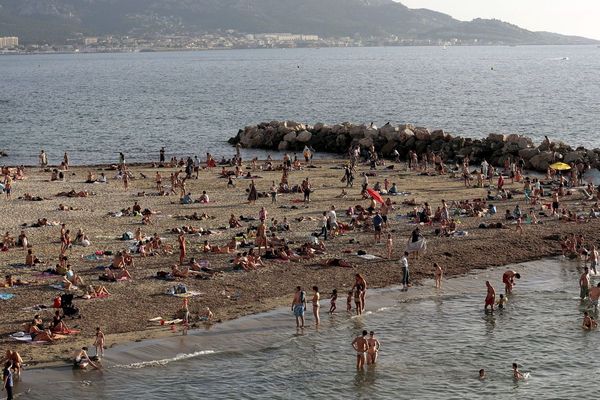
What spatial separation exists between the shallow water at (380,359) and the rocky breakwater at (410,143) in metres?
30.6

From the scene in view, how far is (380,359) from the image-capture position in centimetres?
2462

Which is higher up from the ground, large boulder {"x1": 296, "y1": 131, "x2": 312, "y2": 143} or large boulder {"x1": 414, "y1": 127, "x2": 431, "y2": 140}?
large boulder {"x1": 414, "y1": 127, "x2": 431, "y2": 140}

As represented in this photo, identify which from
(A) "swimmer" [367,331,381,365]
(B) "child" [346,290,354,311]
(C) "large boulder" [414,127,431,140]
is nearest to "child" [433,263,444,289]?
Result: (B) "child" [346,290,354,311]

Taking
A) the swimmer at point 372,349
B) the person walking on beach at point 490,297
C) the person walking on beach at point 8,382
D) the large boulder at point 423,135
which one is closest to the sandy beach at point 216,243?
the person walking on beach at point 8,382

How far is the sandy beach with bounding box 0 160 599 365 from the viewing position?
26.9 m

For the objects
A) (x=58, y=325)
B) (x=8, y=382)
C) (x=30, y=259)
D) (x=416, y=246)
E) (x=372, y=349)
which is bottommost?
(x=8, y=382)

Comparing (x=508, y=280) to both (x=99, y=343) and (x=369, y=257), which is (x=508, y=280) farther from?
(x=99, y=343)

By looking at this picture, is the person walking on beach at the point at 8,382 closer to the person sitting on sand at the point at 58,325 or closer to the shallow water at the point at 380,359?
the shallow water at the point at 380,359

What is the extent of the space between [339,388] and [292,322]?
15.2 feet

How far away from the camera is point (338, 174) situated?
53.7m

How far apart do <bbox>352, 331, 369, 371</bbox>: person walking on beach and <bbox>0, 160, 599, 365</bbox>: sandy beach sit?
487 cm

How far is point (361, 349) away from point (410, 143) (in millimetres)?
42647

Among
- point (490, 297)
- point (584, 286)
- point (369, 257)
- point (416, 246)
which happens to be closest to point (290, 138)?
point (416, 246)

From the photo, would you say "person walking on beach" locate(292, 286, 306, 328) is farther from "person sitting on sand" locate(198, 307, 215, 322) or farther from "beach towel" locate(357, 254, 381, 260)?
"beach towel" locate(357, 254, 381, 260)
